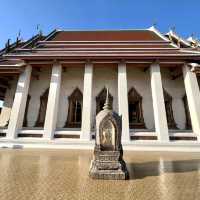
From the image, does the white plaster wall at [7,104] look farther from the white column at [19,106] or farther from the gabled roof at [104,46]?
the white column at [19,106]

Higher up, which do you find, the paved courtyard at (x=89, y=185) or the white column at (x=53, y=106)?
the white column at (x=53, y=106)

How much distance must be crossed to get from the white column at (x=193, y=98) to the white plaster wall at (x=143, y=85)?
2.39m

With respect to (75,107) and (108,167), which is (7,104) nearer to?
(75,107)

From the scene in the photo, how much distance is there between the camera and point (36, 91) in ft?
42.3

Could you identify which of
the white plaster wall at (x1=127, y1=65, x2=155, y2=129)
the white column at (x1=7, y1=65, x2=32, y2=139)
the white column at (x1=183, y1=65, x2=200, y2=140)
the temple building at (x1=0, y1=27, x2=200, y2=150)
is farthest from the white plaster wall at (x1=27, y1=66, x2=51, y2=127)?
the white column at (x1=183, y1=65, x2=200, y2=140)

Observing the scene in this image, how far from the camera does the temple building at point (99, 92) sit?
32.8 feet

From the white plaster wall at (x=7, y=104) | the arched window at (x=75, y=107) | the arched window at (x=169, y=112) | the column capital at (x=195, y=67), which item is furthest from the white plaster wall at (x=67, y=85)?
the column capital at (x=195, y=67)

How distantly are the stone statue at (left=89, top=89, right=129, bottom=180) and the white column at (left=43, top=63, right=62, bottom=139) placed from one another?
6.02 metres

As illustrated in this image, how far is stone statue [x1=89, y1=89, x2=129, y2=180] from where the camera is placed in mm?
4227

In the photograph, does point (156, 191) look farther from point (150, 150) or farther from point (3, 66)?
point (3, 66)

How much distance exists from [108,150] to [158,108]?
6.52m

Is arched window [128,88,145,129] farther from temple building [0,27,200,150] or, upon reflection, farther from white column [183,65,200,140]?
white column [183,65,200,140]

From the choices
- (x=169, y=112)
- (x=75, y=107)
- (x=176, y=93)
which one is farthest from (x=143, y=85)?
(x=75, y=107)

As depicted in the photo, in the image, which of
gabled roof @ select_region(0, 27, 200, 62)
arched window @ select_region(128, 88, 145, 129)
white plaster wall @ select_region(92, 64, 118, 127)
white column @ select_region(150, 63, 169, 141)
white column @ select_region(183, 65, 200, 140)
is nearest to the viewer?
white column @ select_region(150, 63, 169, 141)
